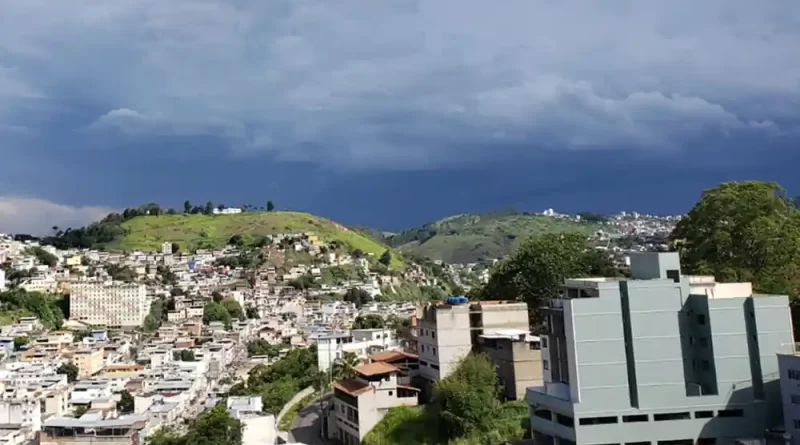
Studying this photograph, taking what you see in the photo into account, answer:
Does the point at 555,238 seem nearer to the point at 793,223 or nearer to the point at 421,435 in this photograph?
the point at 793,223

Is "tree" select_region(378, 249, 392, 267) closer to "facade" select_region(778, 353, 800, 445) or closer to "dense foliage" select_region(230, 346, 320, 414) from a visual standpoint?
"dense foliage" select_region(230, 346, 320, 414)

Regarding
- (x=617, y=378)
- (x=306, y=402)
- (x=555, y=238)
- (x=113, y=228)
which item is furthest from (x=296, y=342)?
(x=113, y=228)

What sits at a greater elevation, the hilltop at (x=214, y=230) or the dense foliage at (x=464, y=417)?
the hilltop at (x=214, y=230)

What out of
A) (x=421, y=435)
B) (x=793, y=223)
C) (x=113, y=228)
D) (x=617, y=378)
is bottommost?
(x=421, y=435)

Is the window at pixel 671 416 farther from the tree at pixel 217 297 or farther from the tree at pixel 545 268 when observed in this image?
the tree at pixel 217 297

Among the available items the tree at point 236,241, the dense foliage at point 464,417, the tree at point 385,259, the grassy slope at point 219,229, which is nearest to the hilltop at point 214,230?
the grassy slope at point 219,229

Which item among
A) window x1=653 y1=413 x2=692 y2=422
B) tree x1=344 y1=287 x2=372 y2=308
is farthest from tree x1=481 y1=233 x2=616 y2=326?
tree x1=344 y1=287 x2=372 y2=308
